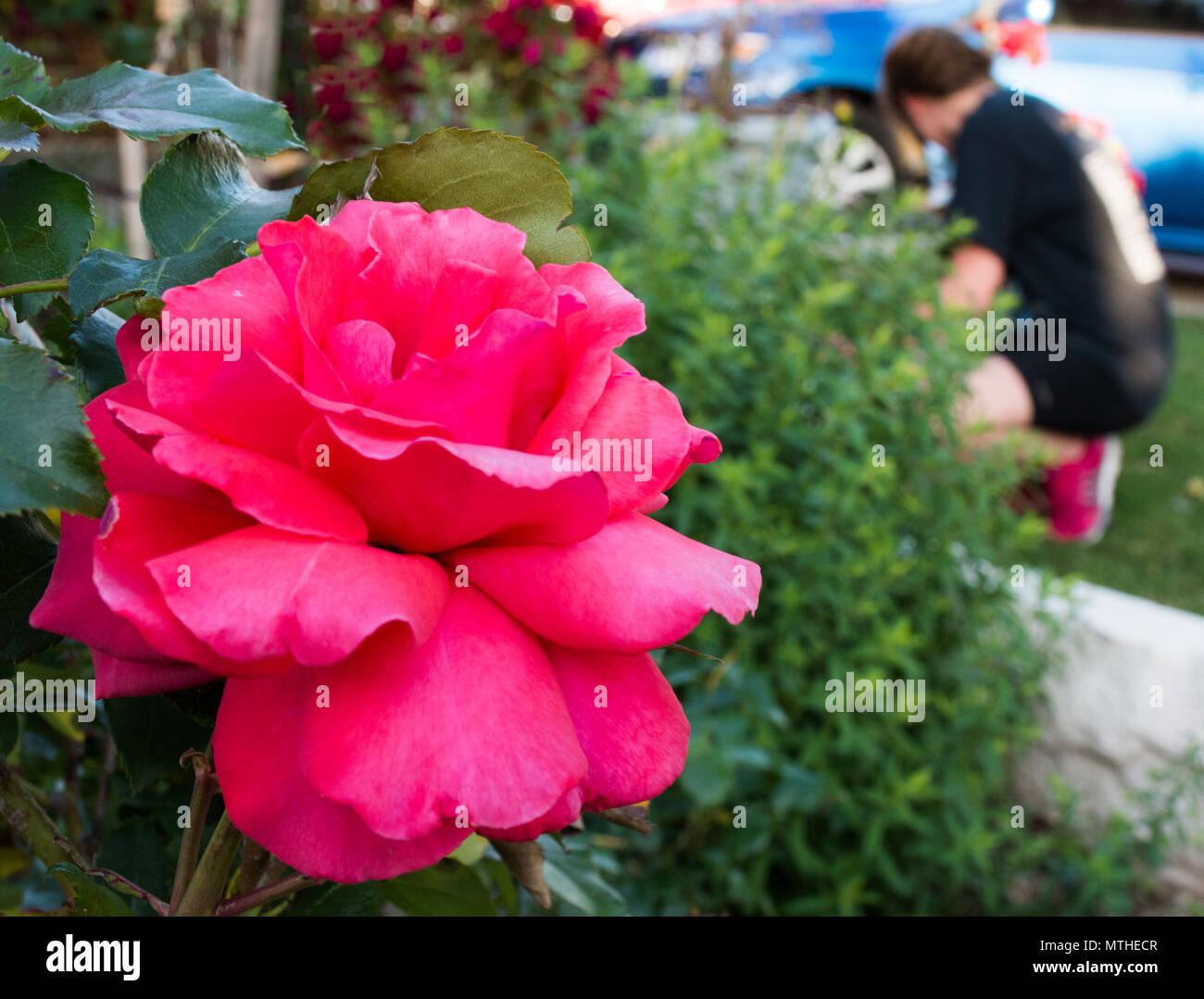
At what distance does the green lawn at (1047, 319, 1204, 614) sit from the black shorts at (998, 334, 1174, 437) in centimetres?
52

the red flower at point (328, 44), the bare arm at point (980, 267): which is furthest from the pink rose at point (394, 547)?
the bare arm at point (980, 267)

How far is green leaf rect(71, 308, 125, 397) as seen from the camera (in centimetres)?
47

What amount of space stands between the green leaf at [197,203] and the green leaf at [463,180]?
34 millimetres

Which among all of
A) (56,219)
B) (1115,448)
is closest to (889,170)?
(1115,448)

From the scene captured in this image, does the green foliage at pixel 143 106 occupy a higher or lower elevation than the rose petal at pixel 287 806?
higher

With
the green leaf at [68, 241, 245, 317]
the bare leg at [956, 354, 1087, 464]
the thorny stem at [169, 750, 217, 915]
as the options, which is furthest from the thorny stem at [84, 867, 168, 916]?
the bare leg at [956, 354, 1087, 464]

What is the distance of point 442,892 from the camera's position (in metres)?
0.63

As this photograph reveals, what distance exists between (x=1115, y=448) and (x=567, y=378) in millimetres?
3989

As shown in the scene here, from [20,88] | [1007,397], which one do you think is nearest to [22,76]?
[20,88]

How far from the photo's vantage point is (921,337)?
217cm

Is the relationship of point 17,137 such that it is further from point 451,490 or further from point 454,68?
point 454,68

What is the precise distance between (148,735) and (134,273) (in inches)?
8.8

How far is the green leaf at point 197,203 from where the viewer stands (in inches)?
19.4

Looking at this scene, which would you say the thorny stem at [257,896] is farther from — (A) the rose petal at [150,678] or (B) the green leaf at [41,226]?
(B) the green leaf at [41,226]
